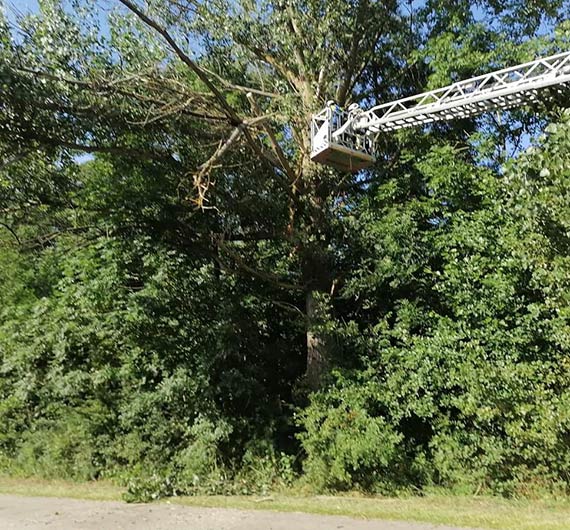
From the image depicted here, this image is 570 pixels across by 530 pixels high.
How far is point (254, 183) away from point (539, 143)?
20.0 feet

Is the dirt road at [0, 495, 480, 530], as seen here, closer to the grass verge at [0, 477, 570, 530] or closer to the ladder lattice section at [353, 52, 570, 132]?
the grass verge at [0, 477, 570, 530]

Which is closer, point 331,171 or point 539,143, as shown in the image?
point 539,143

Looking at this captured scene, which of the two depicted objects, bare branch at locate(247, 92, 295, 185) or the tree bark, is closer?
the tree bark

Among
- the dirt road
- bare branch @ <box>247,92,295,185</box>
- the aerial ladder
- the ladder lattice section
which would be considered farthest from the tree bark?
the dirt road

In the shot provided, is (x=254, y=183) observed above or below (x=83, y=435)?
above

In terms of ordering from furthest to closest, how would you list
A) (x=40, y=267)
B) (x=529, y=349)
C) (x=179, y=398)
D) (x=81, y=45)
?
(x=40, y=267) < (x=179, y=398) < (x=81, y=45) < (x=529, y=349)

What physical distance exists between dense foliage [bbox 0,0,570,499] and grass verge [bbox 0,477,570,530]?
0.78m

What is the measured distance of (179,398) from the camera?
39.7 feet

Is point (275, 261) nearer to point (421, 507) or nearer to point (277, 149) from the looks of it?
point (277, 149)

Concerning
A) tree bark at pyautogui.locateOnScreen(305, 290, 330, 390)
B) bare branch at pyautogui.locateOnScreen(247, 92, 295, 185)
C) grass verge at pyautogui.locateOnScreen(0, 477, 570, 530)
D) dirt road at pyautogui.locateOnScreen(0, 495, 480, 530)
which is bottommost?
dirt road at pyautogui.locateOnScreen(0, 495, 480, 530)

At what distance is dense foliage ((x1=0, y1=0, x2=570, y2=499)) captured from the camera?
978 cm

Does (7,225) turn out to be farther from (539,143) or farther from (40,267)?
(539,143)

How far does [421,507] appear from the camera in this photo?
799cm

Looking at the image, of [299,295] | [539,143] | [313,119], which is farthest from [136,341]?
[539,143]
